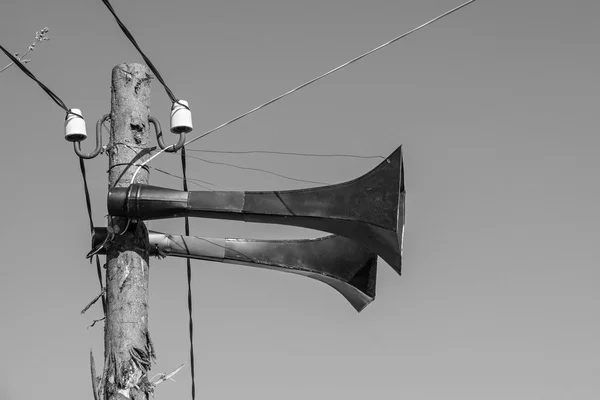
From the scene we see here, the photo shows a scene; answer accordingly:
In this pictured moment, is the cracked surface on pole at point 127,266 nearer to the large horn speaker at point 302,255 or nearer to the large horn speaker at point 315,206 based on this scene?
the large horn speaker at point 315,206

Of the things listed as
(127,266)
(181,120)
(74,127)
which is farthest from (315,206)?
(74,127)

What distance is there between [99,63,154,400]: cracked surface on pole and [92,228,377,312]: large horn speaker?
404 millimetres

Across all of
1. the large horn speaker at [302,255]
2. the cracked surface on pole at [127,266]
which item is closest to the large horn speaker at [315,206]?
the cracked surface on pole at [127,266]

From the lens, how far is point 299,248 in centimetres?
822

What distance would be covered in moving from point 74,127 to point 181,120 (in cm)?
81

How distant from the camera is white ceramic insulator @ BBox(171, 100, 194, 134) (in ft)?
25.3

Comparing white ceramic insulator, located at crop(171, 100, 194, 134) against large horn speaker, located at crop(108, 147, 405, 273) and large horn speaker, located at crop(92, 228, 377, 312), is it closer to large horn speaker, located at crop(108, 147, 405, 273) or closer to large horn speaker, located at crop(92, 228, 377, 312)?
large horn speaker, located at crop(108, 147, 405, 273)

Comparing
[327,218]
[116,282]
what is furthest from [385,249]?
[116,282]

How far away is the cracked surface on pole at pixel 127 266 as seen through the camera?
703cm

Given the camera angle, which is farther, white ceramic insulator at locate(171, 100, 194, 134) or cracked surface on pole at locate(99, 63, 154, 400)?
white ceramic insulator at locate(171, 100, 194, 134)

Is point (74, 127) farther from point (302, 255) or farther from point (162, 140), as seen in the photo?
point (302, 255)

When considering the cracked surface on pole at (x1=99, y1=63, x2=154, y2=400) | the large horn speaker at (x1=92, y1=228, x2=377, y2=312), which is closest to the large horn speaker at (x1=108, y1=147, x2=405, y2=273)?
the cracked surface on pole at (x1=99, y1=63, x2=154, y2=400)

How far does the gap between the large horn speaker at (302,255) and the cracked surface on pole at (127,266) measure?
404mm

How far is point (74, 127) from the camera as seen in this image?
7.58 meters
